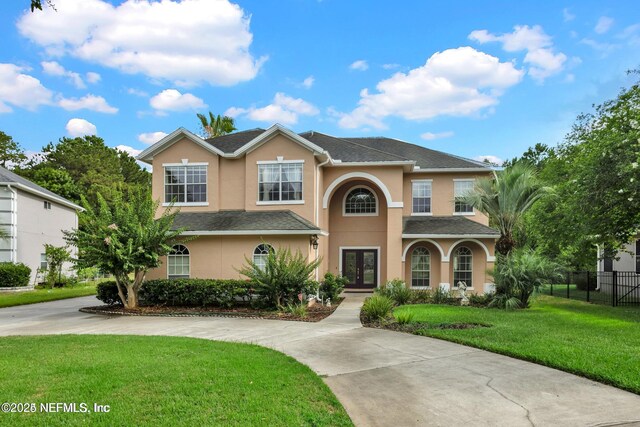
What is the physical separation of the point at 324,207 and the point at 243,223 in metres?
4.96

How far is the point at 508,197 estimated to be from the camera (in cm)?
1725

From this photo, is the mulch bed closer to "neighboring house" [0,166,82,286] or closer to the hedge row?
the hedge row

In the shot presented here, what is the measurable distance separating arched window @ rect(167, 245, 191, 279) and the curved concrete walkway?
5639 millimetres

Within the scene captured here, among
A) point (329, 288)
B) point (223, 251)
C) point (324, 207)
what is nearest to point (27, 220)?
point (223, 251)

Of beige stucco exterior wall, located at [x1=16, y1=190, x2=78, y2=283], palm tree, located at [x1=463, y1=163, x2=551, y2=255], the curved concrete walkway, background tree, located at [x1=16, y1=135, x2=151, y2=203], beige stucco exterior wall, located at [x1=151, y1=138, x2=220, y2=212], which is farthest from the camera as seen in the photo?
background tree, located at [x1=16, y1=135, x2=151, y2=203]

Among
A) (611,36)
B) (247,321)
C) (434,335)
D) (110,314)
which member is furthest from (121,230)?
(611,36)

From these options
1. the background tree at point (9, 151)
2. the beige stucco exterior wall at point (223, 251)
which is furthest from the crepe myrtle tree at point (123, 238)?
the background tree at point (9, 151)

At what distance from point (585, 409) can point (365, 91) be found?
2001 centimetres

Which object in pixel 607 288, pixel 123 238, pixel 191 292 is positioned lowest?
pixel 607 288

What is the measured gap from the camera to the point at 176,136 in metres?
19.4

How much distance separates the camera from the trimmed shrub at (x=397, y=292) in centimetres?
1736

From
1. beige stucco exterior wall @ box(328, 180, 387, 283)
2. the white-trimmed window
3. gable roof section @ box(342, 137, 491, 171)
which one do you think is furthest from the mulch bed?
gable roof section @ box(342, 137, 491, 171)

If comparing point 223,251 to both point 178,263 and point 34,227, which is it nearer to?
point 178,263

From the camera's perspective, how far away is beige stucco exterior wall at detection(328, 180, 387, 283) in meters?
22.0
